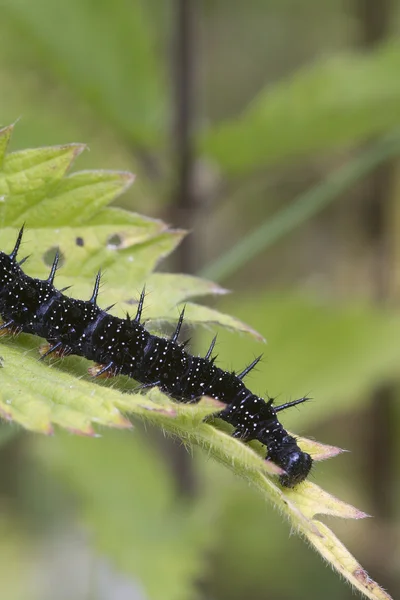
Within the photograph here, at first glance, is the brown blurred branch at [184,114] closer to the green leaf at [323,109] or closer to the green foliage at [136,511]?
the green leaf at [323,109]

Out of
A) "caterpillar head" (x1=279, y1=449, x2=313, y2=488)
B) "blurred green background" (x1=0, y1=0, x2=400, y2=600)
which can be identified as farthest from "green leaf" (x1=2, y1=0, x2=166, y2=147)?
"caterpillar head" (x1=279, y1=449, x2=313, y2=488)

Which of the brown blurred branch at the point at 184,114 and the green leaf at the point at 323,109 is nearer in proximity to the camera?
the green leaf at the point at 323,109

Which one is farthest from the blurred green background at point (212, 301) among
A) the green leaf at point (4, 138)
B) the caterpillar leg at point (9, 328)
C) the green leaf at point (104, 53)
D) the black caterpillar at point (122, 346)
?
the green leaf at point (4, 138)

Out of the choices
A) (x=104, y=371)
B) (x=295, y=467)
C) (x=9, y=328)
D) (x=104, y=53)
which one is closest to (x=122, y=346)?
(x=104, y=371)

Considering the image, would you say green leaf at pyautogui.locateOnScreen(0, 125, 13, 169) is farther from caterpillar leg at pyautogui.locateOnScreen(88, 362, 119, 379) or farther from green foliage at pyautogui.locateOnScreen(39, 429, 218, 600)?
green foliage at pyautogui.locateOnScreen(39, 429, 218, 600)

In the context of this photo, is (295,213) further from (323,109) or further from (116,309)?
(116,309)

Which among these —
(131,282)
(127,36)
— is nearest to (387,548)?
(131,282)
